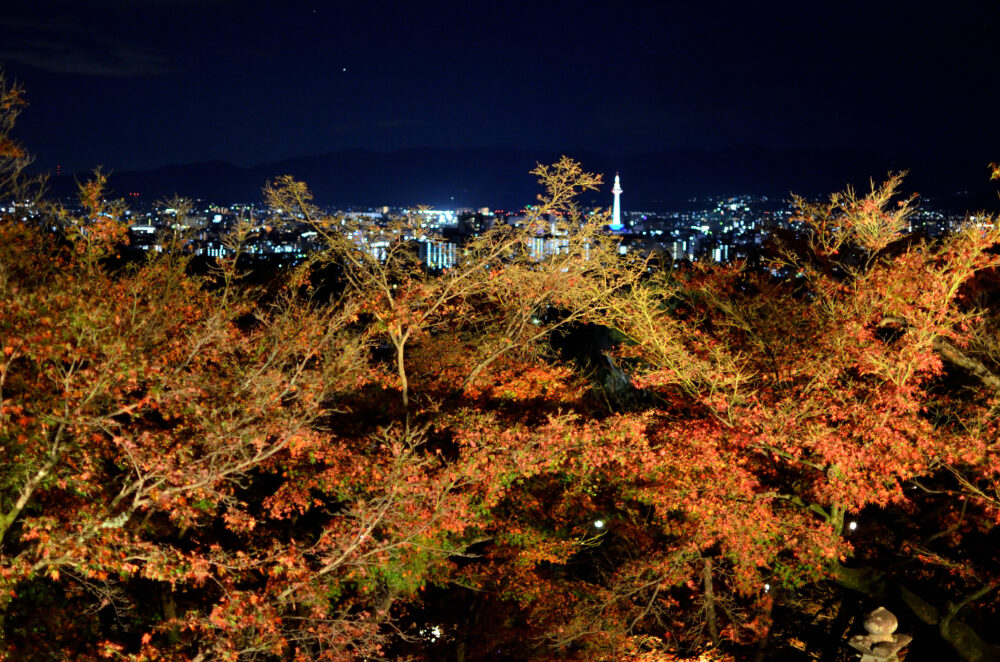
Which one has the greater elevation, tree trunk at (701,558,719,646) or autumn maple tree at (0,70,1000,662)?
autumn maple tree at (0,70,1000,662)

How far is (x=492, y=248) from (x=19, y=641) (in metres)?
8.15

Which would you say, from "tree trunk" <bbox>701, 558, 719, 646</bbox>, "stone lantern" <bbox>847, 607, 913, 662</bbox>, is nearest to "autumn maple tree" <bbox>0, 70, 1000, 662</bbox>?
"tree trunk" <bbox>701, 558, 719, 646</bbox>

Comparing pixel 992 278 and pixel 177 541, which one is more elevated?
pixel 992 278

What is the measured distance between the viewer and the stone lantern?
240 inches

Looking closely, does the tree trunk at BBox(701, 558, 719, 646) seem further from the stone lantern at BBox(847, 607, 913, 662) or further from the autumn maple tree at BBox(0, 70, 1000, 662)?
the stone lantern at BBox(847, 607, 913, 662)

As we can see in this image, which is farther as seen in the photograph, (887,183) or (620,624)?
(887,183)

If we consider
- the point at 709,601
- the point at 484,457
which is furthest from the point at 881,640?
the point at 709,601

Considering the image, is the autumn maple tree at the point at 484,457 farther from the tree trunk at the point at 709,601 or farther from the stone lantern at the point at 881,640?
the stone lantern at the point at 881,640

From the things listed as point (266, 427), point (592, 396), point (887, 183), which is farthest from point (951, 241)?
point (266, 427)

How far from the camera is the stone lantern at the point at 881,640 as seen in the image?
6.10 metres

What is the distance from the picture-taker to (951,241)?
467 inches

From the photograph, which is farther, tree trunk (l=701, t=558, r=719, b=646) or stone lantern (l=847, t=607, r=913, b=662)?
tree trunk (l=701, t=558, r=719, b=646)

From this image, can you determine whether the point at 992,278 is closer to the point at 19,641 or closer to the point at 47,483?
the point at 47,483

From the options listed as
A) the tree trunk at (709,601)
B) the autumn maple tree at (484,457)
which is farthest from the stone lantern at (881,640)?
the tree trunk at (709,601)
